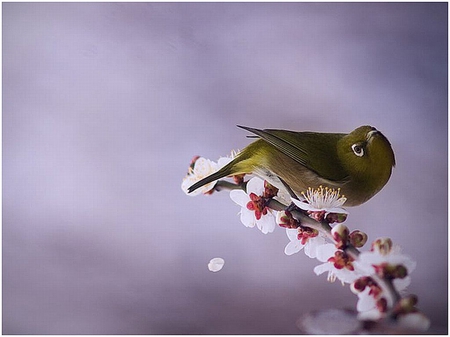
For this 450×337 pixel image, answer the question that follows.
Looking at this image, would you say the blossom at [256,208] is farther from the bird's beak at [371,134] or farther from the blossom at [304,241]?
the bird's beak at [371,134]

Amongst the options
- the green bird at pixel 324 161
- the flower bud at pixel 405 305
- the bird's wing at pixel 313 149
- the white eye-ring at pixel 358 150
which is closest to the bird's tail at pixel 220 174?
the green bird at pixel 324 161

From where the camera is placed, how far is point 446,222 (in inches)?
53.2

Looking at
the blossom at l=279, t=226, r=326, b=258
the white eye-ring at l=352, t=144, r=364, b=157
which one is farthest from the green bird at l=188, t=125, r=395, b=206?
the blossom at l=279, t=226, r=326, b=258

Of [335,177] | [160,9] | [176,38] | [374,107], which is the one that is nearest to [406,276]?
[335,177]

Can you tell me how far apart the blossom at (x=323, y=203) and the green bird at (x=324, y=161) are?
1 cm

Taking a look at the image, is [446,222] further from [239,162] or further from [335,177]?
[239,162]

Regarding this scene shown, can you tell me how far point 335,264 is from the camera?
51.7 inches

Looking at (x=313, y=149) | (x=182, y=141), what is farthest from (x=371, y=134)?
(x=182, y=141)

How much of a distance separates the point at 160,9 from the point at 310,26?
0.45m

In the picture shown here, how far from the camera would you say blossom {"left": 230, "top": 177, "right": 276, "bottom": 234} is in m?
1.36

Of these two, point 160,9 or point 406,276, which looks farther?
point 160,9

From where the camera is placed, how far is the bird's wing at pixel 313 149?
51.6 inches

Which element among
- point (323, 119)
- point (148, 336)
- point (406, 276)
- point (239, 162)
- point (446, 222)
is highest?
point (323, 119)

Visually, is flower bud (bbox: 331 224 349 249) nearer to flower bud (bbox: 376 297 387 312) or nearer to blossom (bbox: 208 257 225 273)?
flower bud (bbox: 376 297 387 312)
